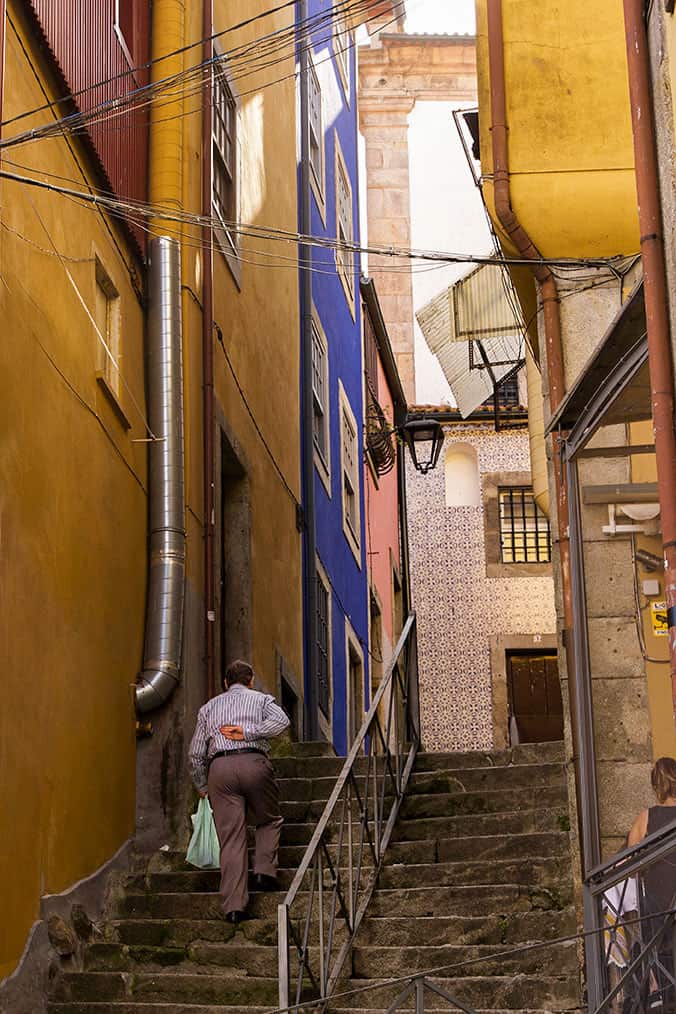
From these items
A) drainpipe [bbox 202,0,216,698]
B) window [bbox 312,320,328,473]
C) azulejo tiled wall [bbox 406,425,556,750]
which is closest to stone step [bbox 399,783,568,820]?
drainpipe [bbox 202,0,216,698]

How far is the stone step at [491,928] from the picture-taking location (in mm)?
9172

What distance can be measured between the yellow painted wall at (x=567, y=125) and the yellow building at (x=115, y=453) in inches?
86.8

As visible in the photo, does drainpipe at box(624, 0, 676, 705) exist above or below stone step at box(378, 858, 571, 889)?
above

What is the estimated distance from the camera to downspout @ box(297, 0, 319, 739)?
17719 mm

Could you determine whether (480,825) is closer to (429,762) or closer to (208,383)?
(429,762)

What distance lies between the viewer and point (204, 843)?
1053cm

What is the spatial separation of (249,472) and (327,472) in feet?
16.5

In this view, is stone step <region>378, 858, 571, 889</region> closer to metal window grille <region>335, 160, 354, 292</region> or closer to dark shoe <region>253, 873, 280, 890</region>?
dark shoe <region>253, 873, 280, 890</region>

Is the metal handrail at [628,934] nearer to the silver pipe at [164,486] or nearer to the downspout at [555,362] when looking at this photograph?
the downspout at [555,362]

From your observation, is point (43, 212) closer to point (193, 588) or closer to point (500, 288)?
point (193, 588)

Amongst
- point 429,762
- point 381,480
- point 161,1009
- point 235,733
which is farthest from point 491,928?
point 381,480

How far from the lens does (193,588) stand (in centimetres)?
1251

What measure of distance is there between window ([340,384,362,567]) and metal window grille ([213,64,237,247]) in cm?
695

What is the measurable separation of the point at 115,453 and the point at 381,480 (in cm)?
1627
